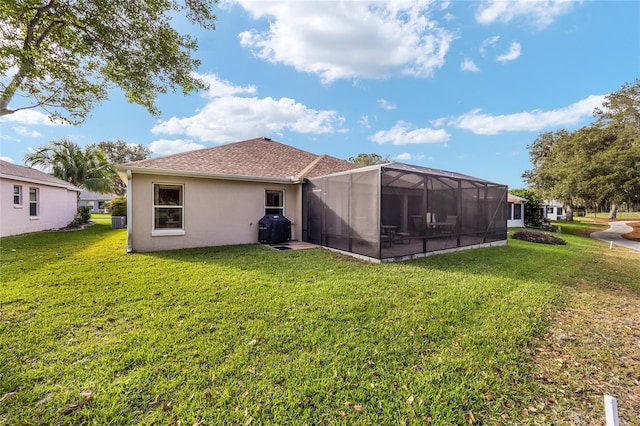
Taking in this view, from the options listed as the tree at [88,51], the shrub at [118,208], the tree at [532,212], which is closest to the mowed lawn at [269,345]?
the tree at [88,51]

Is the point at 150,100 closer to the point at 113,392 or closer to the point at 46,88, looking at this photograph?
the point at 46,88

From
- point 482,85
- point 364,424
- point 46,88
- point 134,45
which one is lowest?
point 364,424

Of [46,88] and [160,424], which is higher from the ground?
[46,88]

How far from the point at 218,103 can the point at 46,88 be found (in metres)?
6.71

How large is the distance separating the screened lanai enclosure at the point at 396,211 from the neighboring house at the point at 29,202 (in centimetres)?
1325

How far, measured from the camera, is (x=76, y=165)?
1967cm

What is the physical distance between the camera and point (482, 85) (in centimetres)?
1330

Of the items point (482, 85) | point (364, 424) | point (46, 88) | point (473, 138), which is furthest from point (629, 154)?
point (46, 88)

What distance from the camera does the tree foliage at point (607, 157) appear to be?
17422 millimetres

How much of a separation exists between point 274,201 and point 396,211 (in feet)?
17.3

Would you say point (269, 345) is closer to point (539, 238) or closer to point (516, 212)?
point (539, 238)

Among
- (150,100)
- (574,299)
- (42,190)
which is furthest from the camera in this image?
(42,190)

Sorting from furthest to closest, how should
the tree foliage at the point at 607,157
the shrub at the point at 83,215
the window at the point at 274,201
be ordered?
the tree foliage at the point at 607,157, the shrub at the point at 83,215, the window at the point at 274,201

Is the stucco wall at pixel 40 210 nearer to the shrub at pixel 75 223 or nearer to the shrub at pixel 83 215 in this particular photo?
the shrub at pixel 75 223
